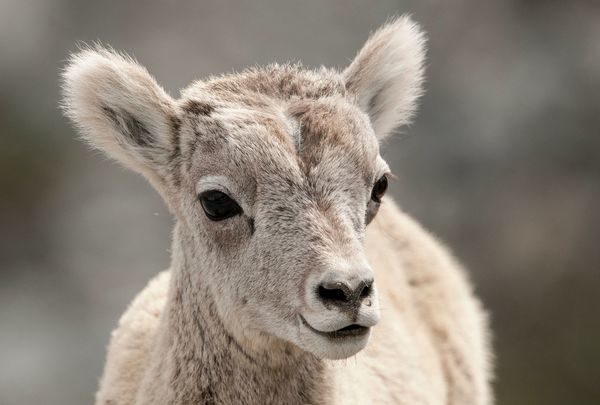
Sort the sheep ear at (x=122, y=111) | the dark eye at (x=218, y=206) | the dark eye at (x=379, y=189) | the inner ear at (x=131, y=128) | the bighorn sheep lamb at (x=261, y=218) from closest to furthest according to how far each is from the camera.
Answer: the bighorn sheep lamb at (x=261, y=218) < the dark eye at (x=218, y=206) < the dark eye at (x=379, y=189) < the sheep ear at (x=122, y=111) < the inner ear at (x=131, y=128)

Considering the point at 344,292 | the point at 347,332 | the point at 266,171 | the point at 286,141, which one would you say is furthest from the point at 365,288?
the point at 286,141

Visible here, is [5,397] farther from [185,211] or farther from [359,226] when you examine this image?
[359,226]

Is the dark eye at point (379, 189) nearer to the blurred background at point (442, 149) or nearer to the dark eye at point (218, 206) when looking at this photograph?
the dark eye at point (218, 206)

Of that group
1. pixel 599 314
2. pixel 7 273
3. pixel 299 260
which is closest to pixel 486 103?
pixel 599 314

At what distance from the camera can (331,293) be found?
17.4 feet

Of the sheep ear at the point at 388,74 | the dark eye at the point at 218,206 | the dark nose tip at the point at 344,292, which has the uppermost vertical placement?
the sheep ear at the point at 388,74

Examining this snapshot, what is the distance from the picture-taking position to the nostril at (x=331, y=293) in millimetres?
5234

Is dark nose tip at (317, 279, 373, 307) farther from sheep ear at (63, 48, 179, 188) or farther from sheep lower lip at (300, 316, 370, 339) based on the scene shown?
sheep ear at (63, 48, 179, 188)

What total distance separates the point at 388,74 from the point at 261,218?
1964mm

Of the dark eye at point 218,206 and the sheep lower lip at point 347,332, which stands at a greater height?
the dark eye at point 218,206

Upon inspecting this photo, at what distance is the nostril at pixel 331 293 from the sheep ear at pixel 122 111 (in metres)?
1.78

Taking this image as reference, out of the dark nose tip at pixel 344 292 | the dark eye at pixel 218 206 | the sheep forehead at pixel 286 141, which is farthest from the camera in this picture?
the dark eye at pixel 218 206

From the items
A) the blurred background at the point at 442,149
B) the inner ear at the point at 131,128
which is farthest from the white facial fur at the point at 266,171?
the blurred background at the point at 442,149

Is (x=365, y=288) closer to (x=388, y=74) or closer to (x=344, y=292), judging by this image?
(x=344, y=292)
